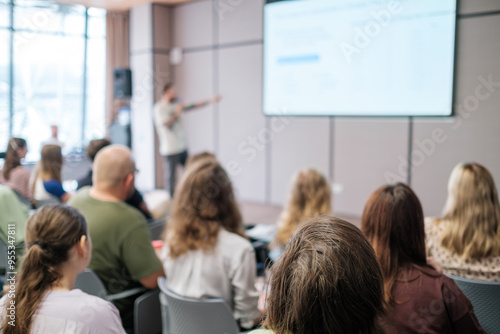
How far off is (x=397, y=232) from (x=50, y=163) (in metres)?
3.07

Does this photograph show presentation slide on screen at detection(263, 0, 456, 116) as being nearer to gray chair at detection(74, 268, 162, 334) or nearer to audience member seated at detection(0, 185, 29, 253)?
gray chair at detection(74, 268, 162, 334)

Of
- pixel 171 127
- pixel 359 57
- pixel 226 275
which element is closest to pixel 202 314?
pixel 226 275

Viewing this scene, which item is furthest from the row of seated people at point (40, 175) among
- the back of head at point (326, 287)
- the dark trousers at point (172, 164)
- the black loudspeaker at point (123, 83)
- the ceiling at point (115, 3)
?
the ceiling at point (115, 3)

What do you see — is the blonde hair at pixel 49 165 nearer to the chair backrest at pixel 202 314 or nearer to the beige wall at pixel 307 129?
the chair backrest at pixel 202 314

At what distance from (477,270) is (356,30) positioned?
3.64 metres

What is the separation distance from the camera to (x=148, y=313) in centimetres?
219

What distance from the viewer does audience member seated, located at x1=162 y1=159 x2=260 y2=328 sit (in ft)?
6.56

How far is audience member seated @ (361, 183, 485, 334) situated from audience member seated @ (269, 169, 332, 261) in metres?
1.09

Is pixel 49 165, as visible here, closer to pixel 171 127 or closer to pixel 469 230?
pixel 171 127

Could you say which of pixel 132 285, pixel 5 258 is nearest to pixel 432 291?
pixel 132 285

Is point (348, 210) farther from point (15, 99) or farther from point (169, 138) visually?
point (15, 99)

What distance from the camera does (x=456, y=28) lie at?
175 inches

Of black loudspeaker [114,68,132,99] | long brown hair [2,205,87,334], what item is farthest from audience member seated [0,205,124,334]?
black loudspeaker [114,68,132,99]

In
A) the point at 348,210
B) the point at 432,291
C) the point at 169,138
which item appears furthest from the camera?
the point at 169,138
